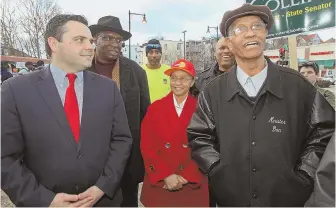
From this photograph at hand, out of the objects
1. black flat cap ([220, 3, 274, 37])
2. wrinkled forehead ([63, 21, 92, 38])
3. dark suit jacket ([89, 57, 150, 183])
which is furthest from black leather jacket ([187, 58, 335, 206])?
dark suit jacket ([89, 57, 150, 183])

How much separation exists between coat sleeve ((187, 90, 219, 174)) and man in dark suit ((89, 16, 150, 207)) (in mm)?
1301

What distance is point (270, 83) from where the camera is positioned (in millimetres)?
2391

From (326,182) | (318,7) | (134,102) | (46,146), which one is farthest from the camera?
(318,7)

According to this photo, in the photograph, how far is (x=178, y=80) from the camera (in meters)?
3.47

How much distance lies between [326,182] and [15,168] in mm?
2091

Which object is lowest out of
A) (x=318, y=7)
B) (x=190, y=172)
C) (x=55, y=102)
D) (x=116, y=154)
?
(x=190, y=172)

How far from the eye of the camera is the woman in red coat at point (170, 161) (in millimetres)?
3176

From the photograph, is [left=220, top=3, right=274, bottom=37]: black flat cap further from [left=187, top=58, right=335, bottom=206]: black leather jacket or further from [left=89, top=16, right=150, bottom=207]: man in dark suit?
[left=89, top=16, right=150, bottom=207]: man in dark suit

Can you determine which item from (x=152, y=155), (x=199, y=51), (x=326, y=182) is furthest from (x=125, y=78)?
(x=199, y=51)

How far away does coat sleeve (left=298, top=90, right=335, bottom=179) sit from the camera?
87.7 inches

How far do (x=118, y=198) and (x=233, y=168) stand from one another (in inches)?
44.6

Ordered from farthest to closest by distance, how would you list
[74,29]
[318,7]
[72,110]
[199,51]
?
[199,51] < [318,7] < [74,29] < [72,110]

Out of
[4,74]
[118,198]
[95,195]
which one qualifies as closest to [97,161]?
[95,195]

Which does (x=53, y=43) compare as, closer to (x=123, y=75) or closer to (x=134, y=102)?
(x=123, y=75)
